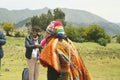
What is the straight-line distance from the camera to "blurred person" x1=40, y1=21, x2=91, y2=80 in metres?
8.24

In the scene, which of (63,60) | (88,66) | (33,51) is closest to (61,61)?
(63,60)

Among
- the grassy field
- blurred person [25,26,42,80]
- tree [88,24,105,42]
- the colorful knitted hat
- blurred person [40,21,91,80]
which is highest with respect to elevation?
the colorful knitted hat

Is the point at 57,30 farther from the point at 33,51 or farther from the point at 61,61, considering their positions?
the point at 33,51

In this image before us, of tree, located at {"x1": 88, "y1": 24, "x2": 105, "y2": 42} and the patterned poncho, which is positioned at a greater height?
the patterned poncho

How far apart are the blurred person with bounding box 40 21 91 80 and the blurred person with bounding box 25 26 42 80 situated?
2697 mm

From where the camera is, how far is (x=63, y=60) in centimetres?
834

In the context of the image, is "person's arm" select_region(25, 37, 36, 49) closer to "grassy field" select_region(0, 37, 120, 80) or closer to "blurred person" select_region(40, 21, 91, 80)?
"blurred person" select_region(40, 21, 91, 80)

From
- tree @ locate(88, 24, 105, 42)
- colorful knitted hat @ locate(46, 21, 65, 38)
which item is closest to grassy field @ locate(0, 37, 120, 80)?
colorful knitted hat @ locate(46, 21, 65, 38)

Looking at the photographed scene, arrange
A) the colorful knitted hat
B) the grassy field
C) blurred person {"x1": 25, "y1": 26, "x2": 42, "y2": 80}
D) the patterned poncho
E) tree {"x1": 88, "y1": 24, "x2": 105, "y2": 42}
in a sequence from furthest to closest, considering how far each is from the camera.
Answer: tree {"x1": 88, "y1": 24, "x2": 105, "y2": 42} → the grassy field → blurred person {"x1": 25, "y1": 26, "x2": 42, "y2": 80} → the colorful knitted hat → the patterned poncho

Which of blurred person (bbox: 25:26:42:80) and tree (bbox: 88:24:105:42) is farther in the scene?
tree (bbox: 88:24:105:42)

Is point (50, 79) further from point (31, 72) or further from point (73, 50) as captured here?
point (31, 72)

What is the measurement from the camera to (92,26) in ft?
322

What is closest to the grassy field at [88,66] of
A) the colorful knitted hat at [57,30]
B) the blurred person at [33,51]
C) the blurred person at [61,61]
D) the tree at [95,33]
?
the blurred person at [33,51]

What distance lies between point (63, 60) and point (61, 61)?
53mm
